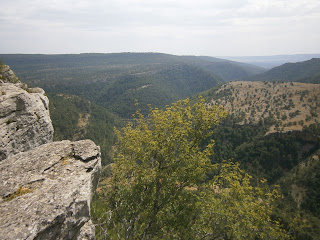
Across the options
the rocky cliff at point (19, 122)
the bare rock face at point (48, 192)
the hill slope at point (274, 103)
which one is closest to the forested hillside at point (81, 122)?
the hill slope at point (274, 103)

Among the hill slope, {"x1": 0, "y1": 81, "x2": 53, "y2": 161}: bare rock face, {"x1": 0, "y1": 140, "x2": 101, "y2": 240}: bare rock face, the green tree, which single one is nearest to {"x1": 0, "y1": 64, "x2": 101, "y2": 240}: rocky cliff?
{"x1": 0, "y1": 140, "x2": 101, "y2": 240}: bare rock face

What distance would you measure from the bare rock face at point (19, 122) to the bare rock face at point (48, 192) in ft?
14.9

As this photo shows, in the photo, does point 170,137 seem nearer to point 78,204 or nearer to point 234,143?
point 78,204

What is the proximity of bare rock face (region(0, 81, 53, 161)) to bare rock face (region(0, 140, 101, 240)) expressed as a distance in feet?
14.9

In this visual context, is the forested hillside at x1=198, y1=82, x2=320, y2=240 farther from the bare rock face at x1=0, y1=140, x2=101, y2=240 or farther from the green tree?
the bare rock face at x1=0, y1=140, x2=101, y2=240

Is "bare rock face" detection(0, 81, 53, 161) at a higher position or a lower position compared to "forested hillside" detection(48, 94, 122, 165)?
higher

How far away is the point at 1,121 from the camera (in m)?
12.4

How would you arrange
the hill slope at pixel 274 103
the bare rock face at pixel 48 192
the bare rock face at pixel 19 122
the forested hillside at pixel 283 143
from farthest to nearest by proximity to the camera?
the hill slope at pixel 274 103
the forested hillside at pixel 283 143
the bare rock face at pixel 19 122
the bare rock face at pixel 48 192

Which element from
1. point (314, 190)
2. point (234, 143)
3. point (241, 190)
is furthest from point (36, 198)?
point (234, 143)

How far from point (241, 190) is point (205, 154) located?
6.73 metres

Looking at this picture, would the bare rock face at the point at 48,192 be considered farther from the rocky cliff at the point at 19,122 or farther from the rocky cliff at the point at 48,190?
the rocky cliff at the point at 19,122

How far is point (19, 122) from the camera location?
13.5 metres

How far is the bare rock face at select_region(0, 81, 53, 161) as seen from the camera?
12344 millimetres

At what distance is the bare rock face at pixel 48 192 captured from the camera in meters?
6.17
